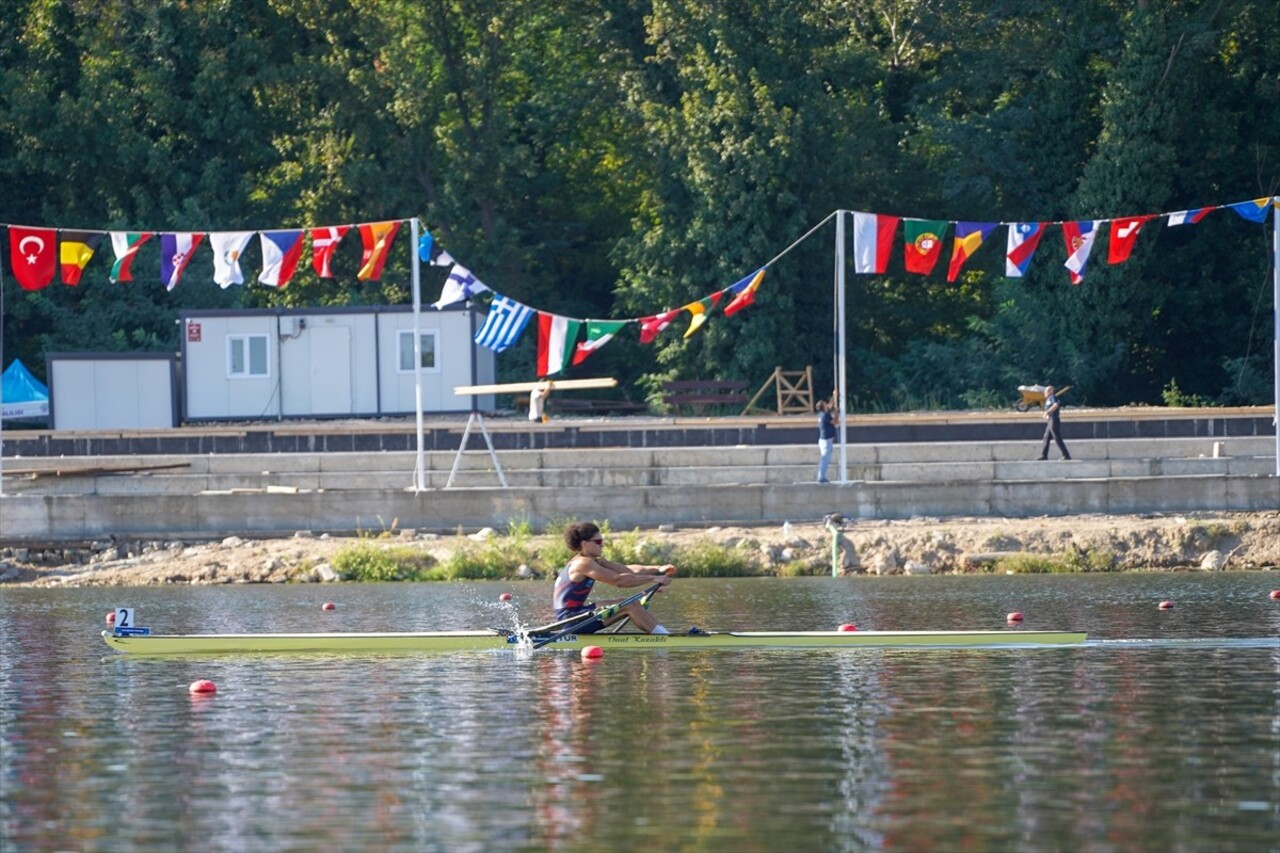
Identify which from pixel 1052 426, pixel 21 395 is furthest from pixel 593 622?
pixel 21 395

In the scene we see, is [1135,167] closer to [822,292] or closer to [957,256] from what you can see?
[822,292]

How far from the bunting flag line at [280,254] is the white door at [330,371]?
40.7ft

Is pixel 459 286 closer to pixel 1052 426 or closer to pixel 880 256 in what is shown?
pixel 880 256

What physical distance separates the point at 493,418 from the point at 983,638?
2715 centimetres

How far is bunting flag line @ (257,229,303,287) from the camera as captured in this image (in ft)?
106

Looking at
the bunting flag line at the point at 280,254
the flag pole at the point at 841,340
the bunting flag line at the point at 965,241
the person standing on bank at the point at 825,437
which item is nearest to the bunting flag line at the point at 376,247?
the bunting flag line at the point at 280,254

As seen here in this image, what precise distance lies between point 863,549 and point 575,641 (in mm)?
10517

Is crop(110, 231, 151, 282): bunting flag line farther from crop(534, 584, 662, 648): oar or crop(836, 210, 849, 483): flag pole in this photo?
crop(534, 584, 662, 648): oar

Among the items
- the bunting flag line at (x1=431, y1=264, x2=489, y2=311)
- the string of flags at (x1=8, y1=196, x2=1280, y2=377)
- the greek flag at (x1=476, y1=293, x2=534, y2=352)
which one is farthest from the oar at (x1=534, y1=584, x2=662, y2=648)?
the greek flag at (x1=476, y1=293, x2=534, y2=352)

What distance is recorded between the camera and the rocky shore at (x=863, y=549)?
2969 cm

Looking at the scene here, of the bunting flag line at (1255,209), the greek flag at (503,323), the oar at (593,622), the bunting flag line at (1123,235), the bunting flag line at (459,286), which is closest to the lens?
the oar at (593,622)

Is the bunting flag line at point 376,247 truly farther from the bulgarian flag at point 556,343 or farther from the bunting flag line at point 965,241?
the bunting flag line at point 965,241

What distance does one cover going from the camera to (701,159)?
5034cm

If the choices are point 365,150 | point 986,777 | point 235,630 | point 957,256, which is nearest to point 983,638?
point 986,777
